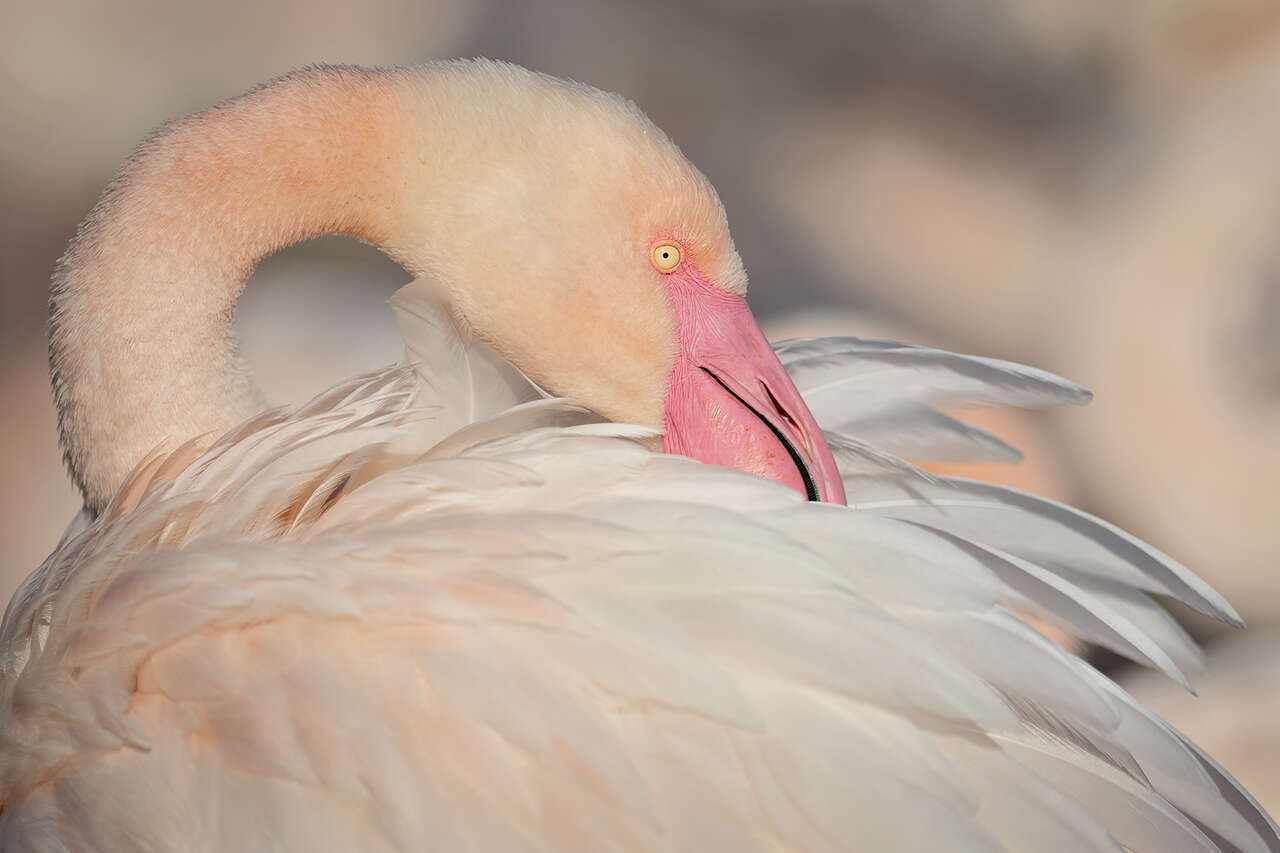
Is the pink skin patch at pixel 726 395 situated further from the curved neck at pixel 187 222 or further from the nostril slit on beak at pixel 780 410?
the curved neck at pixel 187 222

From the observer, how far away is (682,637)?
0.76 meters

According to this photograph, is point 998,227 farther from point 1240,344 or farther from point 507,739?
point 507,739

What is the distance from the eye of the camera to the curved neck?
1.04 meters

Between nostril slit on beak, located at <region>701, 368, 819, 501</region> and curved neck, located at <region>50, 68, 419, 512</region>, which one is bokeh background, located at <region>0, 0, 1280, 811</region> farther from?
nostril slit on beak, located at <region>701, 368, 819, 501</region>

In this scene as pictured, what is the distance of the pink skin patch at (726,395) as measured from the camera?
1.05m

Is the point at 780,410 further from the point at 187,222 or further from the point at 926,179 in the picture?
the point at 926,179

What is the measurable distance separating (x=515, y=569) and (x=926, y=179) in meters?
1.78

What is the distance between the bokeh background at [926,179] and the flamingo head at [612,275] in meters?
0.97

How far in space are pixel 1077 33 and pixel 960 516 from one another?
4.90 feet

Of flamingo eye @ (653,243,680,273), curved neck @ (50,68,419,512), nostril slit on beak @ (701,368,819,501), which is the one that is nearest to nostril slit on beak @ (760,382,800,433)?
nostril slit on beak @ (701,368,819,501)

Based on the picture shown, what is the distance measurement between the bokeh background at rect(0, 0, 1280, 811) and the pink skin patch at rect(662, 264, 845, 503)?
1.01 m

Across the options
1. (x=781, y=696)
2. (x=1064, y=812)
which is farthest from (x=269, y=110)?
(x=1064, y=812)

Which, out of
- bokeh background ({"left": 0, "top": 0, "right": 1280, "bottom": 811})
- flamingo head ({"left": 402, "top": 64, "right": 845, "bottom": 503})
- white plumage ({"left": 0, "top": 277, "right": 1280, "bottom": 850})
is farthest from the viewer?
bokeh background ({"left": 0, "top": 0, "right": 1280, "bottom": 811})

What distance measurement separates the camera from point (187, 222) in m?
1.05
